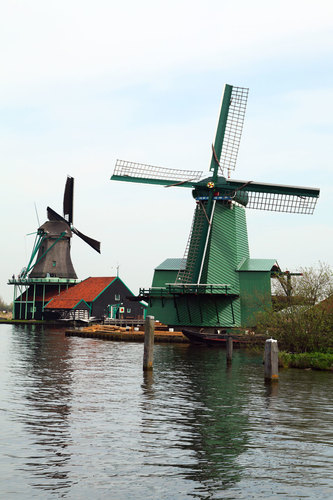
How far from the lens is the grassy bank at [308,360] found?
2964 centimetres

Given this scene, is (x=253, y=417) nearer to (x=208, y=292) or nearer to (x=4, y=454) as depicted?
(x=4, y=454)

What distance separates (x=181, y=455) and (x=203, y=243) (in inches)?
1548

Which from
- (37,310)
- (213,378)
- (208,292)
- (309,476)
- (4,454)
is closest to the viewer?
(309,476)

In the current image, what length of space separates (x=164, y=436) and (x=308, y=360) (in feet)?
54.7

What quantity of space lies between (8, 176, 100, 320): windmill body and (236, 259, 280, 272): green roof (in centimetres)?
3912

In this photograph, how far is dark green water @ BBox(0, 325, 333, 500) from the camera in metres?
11.1

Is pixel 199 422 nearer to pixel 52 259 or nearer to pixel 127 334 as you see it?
pixel 127 334

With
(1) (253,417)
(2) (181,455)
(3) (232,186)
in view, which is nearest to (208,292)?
(3) (232,186)

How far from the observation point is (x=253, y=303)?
5125 centimetres

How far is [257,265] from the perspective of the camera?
175 feet

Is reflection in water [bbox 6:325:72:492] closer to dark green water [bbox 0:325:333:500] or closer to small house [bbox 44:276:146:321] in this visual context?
dark green water [bbox 0:325:333:500]

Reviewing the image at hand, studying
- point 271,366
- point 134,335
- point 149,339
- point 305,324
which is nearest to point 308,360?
point 305,324

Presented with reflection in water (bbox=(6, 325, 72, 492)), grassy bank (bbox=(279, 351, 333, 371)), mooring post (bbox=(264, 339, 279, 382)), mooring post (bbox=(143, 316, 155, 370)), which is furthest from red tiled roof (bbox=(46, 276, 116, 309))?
mooring post (bbox=(264, 339, 279, 382))

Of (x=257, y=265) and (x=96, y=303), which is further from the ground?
(x=257, y=265)
